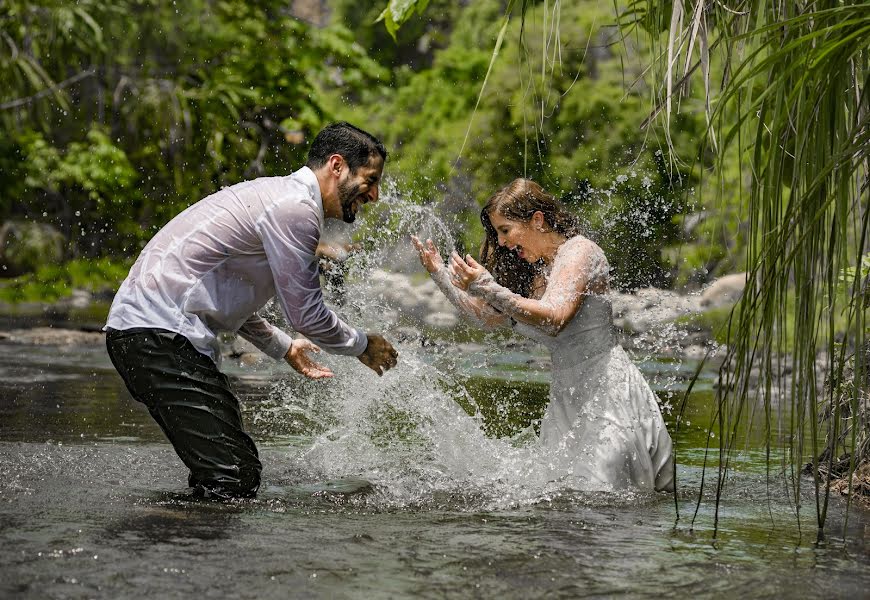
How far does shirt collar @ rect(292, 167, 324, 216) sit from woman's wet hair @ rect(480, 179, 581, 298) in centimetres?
102

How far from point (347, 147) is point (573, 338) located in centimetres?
145

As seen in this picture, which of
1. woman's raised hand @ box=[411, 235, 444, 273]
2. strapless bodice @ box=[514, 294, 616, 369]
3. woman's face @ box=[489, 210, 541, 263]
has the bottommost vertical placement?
strapless bodice @ box=[514, 294, 616, 369]

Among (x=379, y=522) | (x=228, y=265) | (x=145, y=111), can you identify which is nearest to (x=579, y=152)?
(x=145, y=111)

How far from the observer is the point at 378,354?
5273mm

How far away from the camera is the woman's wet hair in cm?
581

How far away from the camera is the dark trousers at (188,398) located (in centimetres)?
483

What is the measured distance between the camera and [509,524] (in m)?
4.93

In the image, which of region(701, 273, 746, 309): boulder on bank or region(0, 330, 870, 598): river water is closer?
region(0, 330, 870, 598): river water

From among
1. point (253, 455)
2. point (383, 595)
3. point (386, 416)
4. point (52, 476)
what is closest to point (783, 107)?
point (383, 595)

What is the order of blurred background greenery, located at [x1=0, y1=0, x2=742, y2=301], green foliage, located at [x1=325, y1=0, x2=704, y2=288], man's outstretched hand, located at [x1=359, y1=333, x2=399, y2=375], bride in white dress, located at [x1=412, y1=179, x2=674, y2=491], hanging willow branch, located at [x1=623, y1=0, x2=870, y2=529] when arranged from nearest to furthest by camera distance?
hanging willow branch, located at [x1=623, y1=0, x2=870, y2=529], man's outstretched hand, located at [x1=359, y1=333, x2=399, y2=375], bride in white dress, located at [x1=412, y1=179, x2=674, y2=491], blurred background greenery, located at [x1=0, y1=0, x2=742, y2=301], green foliage, located at [x1=325, y1=0, x2=704, y2=288]

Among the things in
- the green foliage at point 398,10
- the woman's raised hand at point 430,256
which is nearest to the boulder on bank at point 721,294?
the woman's raised hand at point 430,256

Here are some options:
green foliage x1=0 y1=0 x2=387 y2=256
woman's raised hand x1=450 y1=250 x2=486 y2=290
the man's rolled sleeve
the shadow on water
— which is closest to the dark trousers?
the shadow on water

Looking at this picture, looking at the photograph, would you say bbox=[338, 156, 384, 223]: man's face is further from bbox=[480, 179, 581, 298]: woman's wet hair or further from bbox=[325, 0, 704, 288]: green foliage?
bbox=[325, 0, 704, 288]: green foliage

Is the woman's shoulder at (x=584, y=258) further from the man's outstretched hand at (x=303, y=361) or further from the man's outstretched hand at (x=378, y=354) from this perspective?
the man's outstretched hand at (x=303, y=361)
